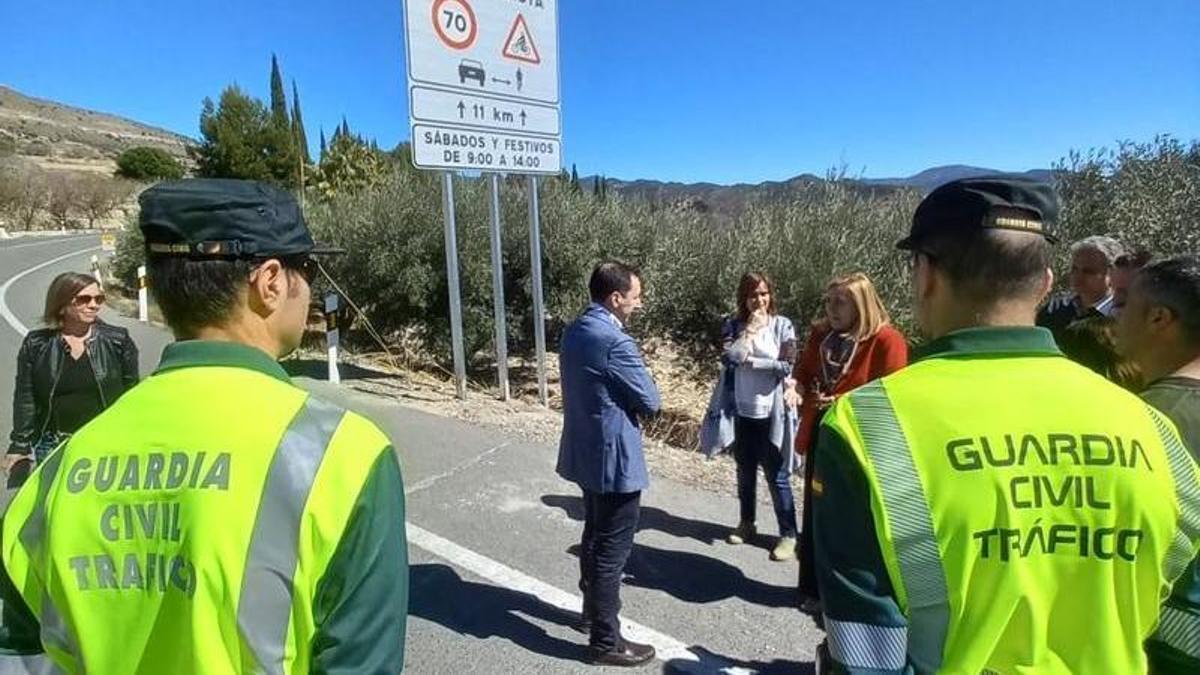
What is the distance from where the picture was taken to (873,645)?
1231 mm

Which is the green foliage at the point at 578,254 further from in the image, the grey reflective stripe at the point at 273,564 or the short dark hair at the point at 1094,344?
the grey reflective stripe at the point at 273,564

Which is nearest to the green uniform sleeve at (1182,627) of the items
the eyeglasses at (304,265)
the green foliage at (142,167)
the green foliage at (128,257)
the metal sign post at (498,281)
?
the eyeglasses at (304,265)

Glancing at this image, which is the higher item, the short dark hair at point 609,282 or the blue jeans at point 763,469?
the short dark hair at point 609,282

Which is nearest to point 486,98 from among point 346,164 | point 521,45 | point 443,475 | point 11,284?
point 521,45

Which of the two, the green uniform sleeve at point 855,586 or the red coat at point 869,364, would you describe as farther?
the red coat at point 869,364

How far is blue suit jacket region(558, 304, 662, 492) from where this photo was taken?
357cm

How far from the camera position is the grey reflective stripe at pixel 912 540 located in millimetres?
1226

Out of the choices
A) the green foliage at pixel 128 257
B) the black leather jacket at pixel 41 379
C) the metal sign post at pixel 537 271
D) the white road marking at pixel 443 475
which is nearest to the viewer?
the black leather jacket at pixel 41 379

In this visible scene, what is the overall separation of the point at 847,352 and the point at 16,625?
3839mm

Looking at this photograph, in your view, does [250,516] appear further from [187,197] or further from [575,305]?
[575,305]

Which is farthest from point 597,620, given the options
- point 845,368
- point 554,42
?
Result: point 554,42

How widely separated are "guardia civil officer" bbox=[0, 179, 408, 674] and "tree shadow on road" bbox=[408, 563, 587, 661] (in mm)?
2576

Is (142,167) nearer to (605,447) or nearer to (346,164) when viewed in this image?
(346,164)

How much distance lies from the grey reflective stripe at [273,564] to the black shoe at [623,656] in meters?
2.52
